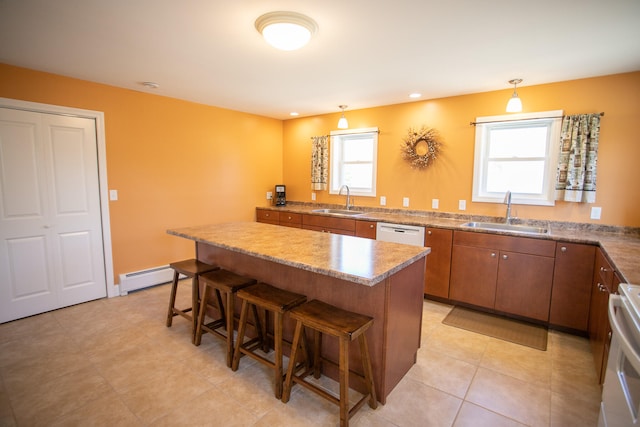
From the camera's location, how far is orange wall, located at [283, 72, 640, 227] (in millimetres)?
2859

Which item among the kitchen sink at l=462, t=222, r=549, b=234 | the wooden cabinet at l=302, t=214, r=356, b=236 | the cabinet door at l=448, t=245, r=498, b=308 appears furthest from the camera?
the wooden cabinet at l=302, t=214, r=356, b=236

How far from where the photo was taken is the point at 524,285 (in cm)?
293

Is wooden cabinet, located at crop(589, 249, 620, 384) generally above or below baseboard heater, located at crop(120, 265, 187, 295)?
above

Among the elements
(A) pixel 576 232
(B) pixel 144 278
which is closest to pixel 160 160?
(B) pixel 144 278

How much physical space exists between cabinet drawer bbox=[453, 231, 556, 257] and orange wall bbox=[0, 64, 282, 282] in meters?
3.24

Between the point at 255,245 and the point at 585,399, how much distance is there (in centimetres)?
235

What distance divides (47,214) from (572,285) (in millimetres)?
5003

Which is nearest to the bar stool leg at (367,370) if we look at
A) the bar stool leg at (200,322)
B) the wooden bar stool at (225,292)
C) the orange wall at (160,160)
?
the wooden bar stool at (225,292)

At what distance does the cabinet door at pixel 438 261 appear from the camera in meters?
3.33

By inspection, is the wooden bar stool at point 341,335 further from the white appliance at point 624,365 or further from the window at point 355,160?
the window at point 355,160

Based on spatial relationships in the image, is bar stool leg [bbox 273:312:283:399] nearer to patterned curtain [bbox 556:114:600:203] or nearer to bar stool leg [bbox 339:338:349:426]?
bar stool leg [bbox 339:338:349:426]

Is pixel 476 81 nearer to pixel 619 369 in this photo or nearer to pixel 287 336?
pixel 619 369

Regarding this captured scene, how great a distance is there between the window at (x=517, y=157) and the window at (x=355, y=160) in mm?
1391

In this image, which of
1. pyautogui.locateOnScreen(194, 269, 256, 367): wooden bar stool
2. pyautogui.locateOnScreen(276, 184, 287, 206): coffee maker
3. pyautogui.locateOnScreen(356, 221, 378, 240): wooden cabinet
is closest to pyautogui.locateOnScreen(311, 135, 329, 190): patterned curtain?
pyautogui.locateOnScreen(276, 184, 287, 206): coffee maker
